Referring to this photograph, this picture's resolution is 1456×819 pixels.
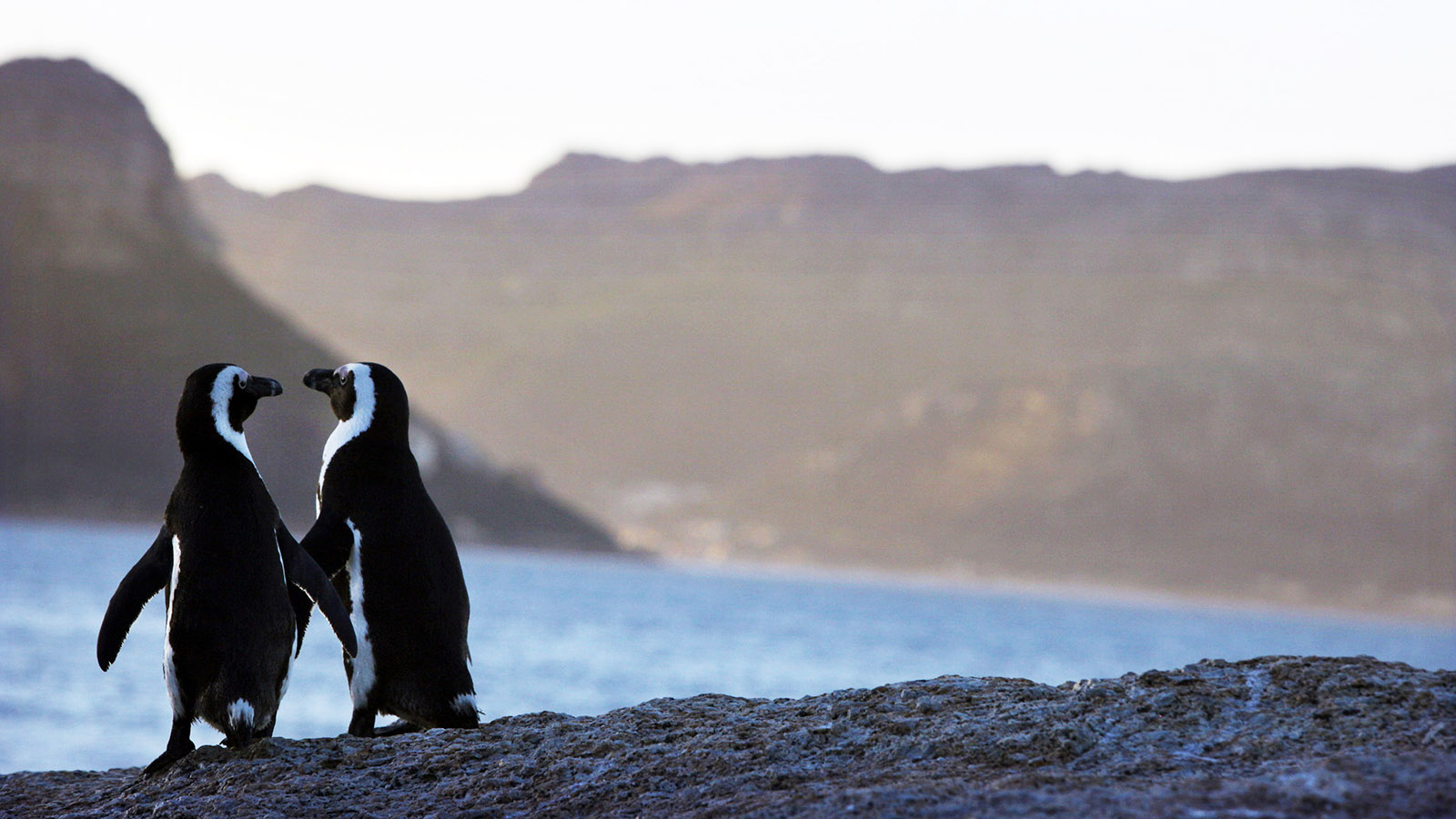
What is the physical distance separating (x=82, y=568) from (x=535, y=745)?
6452cm

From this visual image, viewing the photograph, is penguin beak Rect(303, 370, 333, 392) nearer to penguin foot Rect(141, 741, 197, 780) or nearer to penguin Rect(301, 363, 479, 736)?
penguin Rect(301, 363, 479, 736)

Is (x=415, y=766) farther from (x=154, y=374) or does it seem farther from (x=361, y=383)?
(x=154, y=374)

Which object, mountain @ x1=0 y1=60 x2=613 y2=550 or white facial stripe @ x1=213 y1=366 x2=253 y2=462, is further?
mountain @ x1=0 y1=60 x2=613 y2=550

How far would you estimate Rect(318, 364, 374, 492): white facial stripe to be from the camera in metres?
7.66

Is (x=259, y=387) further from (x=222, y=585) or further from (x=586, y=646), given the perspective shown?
(x=586, y=646)

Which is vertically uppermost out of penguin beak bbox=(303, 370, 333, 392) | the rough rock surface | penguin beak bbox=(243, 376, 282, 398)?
penguin beak bbox=(303, 370, 333, 392)

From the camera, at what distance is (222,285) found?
134500 mm

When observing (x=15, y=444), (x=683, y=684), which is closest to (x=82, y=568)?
(x=683, y=684)

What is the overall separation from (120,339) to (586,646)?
8280 centimetres

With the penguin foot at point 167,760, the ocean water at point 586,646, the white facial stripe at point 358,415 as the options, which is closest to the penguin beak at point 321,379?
the white facial stripe at point 358,415

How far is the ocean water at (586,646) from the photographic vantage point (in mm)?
25891

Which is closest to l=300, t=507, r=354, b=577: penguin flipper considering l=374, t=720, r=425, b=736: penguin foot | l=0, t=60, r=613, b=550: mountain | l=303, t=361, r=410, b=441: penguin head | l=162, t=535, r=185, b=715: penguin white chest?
l=303, t=361, r=410, b=441: penguin head

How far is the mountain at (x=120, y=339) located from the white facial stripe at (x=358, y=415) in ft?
310

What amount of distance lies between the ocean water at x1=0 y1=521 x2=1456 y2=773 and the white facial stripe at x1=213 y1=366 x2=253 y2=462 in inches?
386
